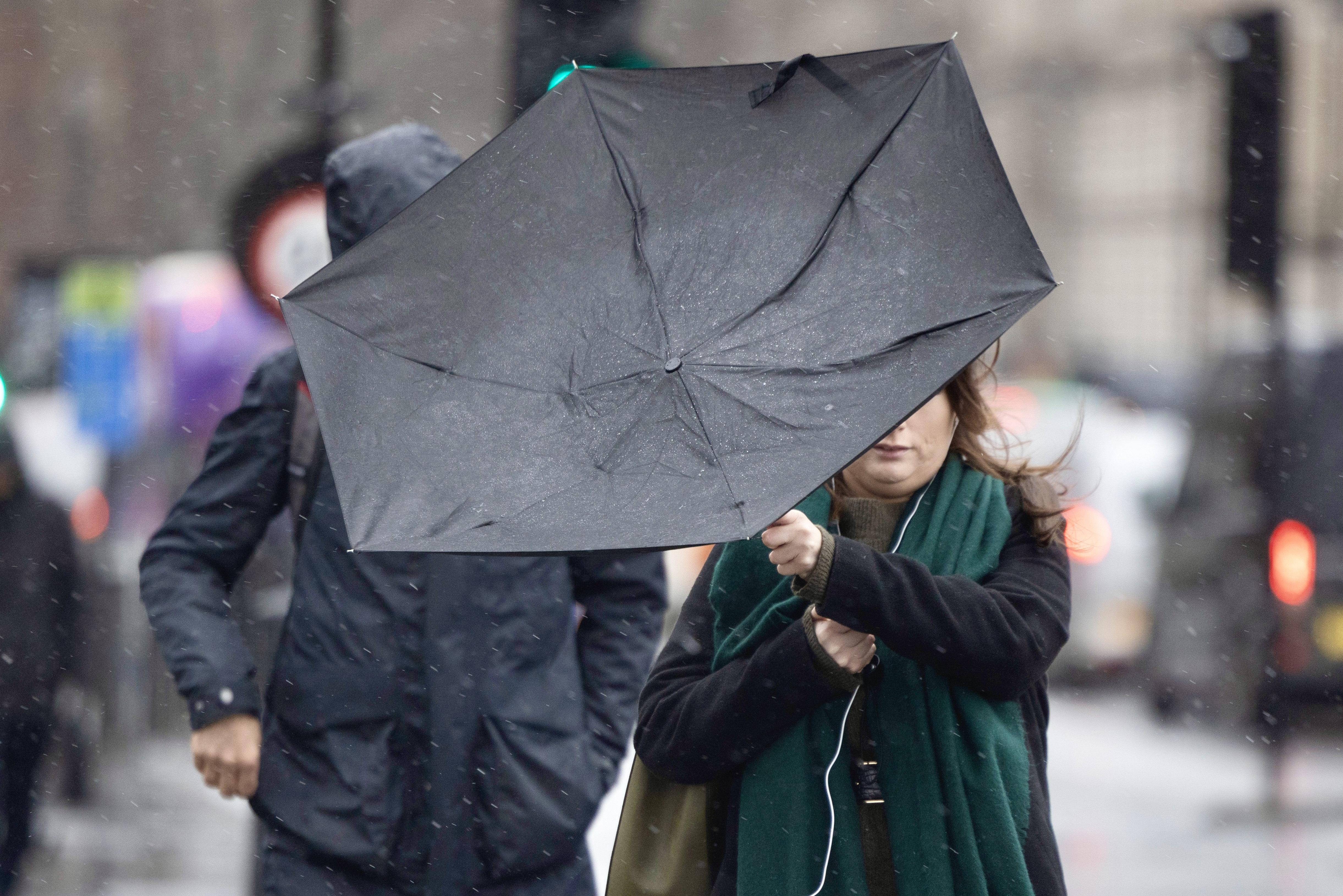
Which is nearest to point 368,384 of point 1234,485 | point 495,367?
point 495,367

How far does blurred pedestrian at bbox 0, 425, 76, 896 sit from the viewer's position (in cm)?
687

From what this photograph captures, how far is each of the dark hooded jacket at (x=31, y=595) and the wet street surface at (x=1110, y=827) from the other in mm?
1041

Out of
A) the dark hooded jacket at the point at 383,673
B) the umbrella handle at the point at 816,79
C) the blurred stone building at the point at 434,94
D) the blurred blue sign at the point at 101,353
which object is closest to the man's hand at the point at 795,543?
the umbrella handle at the point at 816,79

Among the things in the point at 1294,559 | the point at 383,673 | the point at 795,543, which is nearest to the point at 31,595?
the point at 383,673

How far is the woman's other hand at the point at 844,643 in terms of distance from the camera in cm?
267

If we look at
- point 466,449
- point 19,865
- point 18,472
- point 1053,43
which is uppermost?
point 1053,43

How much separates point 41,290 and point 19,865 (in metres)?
6.71

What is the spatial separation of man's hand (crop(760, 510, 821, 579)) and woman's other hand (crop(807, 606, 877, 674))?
0.15 meters

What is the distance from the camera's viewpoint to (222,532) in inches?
146

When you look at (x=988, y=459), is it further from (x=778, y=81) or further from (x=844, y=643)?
(x=778, y=81)

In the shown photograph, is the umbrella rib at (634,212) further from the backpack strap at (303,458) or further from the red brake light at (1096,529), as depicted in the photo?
the red brake light at (1096,529)

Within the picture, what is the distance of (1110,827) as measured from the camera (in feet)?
30.1

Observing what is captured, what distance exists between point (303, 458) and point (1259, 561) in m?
8.51

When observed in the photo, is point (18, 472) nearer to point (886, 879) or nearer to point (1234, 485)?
point (886, 879)
